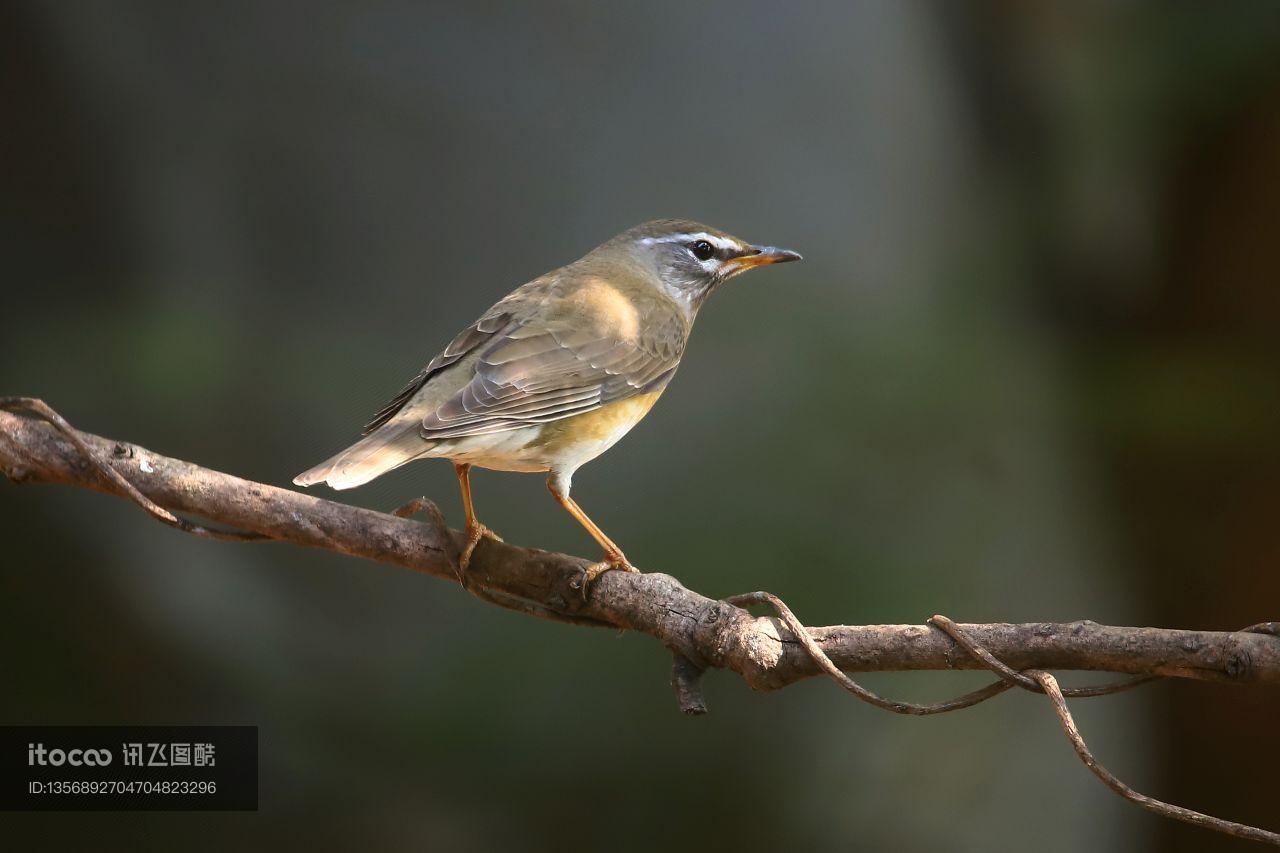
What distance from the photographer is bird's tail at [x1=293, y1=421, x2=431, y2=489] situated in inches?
86.6

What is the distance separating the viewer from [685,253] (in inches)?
120

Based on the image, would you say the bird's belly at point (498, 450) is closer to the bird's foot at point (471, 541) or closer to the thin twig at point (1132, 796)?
the bird's foot at point (471, 541)

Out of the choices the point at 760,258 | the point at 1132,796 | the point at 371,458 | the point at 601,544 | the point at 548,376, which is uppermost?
the point at 760,258

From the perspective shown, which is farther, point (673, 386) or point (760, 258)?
point (673, 386)

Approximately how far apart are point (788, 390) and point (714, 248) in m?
1.39

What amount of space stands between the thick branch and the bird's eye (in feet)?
3.26

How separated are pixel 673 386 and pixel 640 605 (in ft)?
6.85

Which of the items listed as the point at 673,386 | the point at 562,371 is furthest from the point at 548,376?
the point at 673,386

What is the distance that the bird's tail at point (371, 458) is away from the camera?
7.22ft

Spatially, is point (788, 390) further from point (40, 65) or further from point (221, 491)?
point (40, 65)

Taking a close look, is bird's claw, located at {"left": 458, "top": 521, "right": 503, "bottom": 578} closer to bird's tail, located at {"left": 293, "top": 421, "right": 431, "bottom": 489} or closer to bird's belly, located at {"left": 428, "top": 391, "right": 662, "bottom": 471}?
bird's belly, located at {"left": 428, "top": 391, "right": 662, "bottom": 471}

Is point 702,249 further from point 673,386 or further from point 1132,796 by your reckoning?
point 1132,796

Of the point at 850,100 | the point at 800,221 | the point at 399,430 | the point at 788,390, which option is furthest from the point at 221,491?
the point at 850,100

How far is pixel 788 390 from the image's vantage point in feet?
14.2
